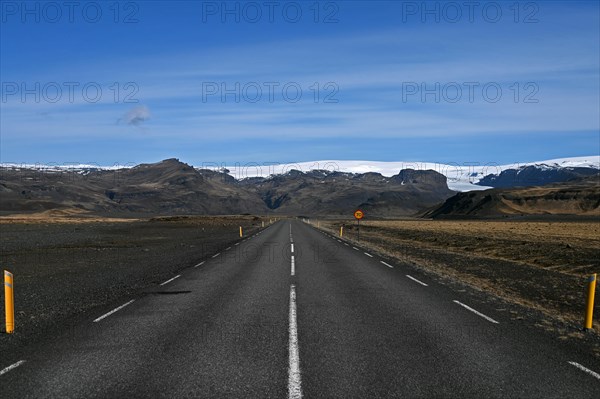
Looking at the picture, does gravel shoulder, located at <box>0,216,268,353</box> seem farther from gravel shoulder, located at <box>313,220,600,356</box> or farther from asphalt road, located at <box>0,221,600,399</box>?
gravel shoulder, located at <box>313,220,600,356</box>

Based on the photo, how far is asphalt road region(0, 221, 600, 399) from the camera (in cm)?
655

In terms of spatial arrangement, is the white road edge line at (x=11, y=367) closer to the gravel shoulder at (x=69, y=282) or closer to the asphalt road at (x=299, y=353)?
the asphalt road at (x=299, y=353)

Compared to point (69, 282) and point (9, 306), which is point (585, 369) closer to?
point (9, 306)

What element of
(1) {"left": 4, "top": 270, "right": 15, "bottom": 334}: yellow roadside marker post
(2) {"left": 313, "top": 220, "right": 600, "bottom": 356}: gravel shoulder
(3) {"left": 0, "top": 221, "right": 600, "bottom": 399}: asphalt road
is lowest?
(2) {"left": 313, "top": 220, "right": 600, "bottom": 356}: gravel shoulder

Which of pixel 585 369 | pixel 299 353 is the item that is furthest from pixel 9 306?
pixel 585 369

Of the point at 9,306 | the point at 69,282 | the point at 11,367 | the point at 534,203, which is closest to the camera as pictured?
the point at 11,367

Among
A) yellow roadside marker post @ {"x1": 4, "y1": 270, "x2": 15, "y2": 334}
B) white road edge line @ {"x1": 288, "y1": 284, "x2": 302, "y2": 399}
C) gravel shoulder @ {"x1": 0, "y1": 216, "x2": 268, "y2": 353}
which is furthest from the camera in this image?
gravel shoulder @ {"x1": 0, "y1": 216, "x2": 268, "y2": 353}

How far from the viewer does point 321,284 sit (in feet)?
52.7

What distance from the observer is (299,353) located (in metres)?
8.05

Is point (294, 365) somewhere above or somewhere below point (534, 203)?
below

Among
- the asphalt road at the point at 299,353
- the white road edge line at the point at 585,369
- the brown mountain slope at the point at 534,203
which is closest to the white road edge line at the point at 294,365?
the asphalt road at the point at 299,353

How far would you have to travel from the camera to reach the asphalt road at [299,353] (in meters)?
6.55

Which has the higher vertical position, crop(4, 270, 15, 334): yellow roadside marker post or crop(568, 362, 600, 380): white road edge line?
crop(4, 270, 15, 334): yellow roadside marker post

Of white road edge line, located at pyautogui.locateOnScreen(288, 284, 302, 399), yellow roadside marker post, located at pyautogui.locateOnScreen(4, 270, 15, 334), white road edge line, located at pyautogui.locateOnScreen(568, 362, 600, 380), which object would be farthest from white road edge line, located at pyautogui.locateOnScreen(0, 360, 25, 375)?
white road edge line, located at pyautogui.locateOnScreen(568, 362, 600, 380)
